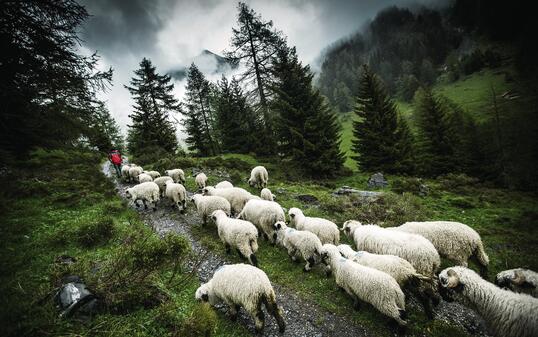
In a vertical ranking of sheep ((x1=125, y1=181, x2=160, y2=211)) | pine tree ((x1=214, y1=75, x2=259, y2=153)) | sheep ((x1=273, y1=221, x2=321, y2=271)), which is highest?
pine tree ((x1=214, y1=75, x2=259, y2=153))

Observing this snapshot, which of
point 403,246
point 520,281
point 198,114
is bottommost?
point 520,281

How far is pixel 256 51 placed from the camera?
2488 cm

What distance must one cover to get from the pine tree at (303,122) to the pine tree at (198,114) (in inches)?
681

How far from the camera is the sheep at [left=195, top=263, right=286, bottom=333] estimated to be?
16.9 feet

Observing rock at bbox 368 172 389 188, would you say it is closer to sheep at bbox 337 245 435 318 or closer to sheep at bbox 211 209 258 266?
sheep at bbox 337 245 435 318

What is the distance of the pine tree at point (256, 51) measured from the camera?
79.5 ft

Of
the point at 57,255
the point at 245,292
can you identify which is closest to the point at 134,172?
the point at 57,255

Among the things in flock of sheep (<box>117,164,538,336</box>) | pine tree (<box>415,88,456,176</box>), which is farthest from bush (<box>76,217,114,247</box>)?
pine tree (<box>415,88,456,176</box>)

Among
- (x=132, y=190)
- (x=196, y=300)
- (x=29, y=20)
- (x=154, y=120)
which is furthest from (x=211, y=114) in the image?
(x=196, y=300)

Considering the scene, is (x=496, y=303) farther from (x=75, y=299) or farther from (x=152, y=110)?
(x=152, y=110)

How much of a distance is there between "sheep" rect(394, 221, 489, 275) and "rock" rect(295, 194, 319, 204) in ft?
23.2

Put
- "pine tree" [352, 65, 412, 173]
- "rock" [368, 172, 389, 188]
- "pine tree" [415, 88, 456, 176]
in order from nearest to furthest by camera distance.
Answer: "rock" [368, 172, 389, 188], "pine tree" [352, 65, 412, 173], "pine tree" [415, 88, 456, 176]

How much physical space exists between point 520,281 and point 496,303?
5.50 ft

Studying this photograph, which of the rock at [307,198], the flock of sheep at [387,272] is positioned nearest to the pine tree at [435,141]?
the rock at [307,198]
